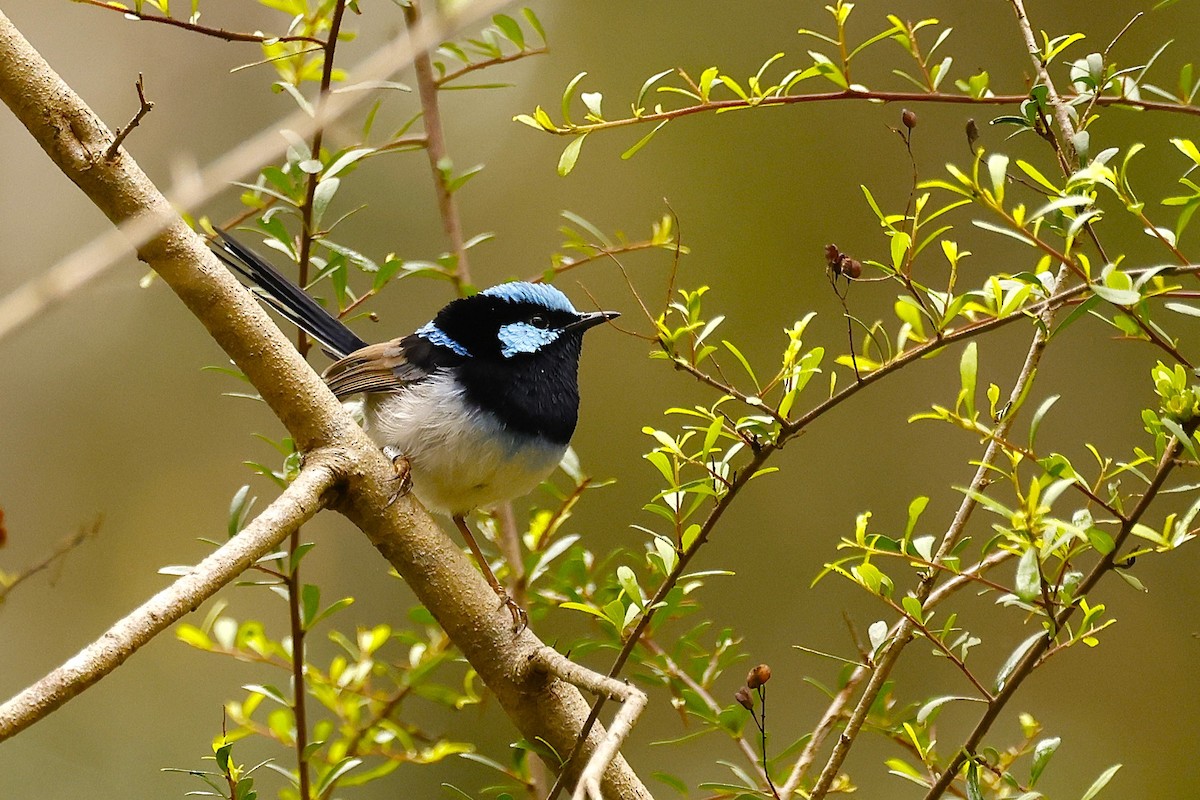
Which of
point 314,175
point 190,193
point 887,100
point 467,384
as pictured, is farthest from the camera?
point 467,384

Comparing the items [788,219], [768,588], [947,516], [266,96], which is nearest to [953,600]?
[947,516]

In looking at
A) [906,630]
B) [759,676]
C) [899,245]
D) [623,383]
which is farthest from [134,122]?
[623,383]

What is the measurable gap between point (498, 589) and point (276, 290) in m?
0.89

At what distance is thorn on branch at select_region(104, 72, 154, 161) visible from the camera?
1.53m

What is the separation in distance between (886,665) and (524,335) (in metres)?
1.62

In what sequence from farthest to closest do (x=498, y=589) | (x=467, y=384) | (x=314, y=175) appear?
1. (x=467, y=384)
2. (x=498, y=589)
3. (x=314, y=175)

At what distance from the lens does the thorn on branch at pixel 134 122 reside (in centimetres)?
153

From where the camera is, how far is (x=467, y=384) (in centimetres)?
292

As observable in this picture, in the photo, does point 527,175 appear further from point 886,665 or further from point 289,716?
point 886,665

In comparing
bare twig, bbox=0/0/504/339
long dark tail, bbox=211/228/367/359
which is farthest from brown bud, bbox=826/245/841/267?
long dark tail, bbox=211/228/367/359

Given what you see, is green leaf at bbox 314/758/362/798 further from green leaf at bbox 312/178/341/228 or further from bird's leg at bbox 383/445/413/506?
green leaf at bbox 312/178/341/228

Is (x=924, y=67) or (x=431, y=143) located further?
(x=431, y=143)

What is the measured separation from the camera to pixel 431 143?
8.46ft

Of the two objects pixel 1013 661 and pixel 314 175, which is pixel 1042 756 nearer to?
pixel 1013 661
